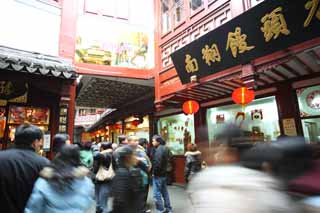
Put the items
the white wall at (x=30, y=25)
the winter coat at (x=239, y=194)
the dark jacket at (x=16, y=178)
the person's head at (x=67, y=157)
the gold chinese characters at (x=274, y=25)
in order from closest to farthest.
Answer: the winter coat at (x=239, y=194) → the person's head at (x=67, y=157) → the dark jacket at (x=16, y=178) → the gold chinese characters at (x=274, y=25) → the white wall at (x=30, y=25)

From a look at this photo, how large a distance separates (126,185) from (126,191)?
8 cm

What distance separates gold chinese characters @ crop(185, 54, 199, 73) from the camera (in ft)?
21.9

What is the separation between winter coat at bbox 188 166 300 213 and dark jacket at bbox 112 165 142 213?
169 cm

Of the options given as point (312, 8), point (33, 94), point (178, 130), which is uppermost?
point (312, 8)

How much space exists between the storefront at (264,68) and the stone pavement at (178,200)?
212cm

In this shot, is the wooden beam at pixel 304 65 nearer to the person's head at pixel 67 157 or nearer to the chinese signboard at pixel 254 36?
the chinese signboard at pixel 254 36

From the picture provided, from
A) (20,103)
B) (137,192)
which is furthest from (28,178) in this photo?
(20,103)

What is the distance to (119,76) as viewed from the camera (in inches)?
373

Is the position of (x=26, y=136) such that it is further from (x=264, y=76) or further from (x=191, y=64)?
(x=264, y=76)

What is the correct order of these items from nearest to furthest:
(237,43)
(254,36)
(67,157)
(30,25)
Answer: (67,157) → (254,36) → (237,43) → (30,25)

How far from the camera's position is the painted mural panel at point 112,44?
920 cm

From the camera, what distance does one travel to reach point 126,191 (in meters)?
3.29

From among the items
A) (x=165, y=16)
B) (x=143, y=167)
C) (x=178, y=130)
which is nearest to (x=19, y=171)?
(x=143, y=167)

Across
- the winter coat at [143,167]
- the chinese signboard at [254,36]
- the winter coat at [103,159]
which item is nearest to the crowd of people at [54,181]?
the winter coat at [143,167]
